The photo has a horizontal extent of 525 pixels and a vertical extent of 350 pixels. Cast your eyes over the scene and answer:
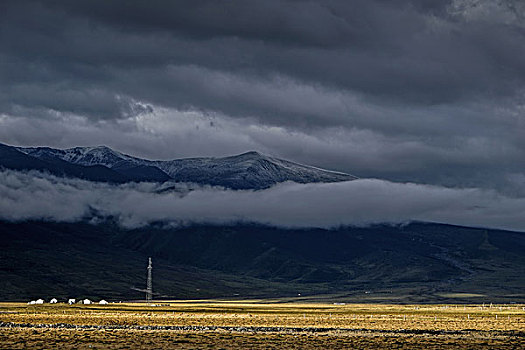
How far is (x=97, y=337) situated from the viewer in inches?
4328

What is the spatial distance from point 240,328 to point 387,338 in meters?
32.2

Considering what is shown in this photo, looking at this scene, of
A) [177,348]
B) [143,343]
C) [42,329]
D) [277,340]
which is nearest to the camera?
[177,348]

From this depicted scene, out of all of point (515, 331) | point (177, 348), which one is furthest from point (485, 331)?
point (177, 348)

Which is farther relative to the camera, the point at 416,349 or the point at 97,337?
the point at 97,337

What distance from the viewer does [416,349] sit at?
94500 mm

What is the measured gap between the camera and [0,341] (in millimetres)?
100688

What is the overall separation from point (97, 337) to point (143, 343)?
12.5m

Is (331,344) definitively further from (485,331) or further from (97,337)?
(485,331)

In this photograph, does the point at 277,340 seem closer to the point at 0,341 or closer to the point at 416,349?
the point at 416,349

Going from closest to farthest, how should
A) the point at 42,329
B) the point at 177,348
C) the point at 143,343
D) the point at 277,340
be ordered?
1. the point at 177,348
2. the point at 143,343
3. the point at 277,340
4. the point at 42,329

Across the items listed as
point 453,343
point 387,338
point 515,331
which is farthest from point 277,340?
point 515,331

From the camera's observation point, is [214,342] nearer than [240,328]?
Yes

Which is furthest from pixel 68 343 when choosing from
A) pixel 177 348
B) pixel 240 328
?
pixel 240 328

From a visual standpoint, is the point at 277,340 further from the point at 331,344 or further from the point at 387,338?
the point at 387,338
